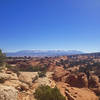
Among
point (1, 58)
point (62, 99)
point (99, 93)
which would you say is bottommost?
point (99, 93)

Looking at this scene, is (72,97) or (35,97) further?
(72,97)

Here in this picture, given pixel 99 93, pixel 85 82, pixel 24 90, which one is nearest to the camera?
pixel 24 90

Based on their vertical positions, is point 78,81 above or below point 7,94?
below

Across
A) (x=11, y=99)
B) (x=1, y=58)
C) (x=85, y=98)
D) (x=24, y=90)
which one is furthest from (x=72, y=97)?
(x=1, y=58)

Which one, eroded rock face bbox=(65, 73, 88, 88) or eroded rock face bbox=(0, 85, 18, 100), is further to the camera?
eroded rock face bbox=(65, 73, 88, 88)

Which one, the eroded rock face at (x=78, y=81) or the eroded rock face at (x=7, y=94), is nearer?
the eroded rock face at (x=7, y=94)

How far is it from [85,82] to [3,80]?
56.5 feet

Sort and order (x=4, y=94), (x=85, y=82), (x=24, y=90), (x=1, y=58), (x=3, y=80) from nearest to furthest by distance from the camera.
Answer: (x=4, y=94) → (x=24, y=90) → (x=3, y=80) → (x=85, y=82) → (x=1, y=58)

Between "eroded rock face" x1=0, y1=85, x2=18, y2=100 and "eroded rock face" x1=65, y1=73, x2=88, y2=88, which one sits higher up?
"eroded rock face" x1=0, y1=85, x2=18, y2=100

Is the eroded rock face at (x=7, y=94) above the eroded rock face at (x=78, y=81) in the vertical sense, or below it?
above

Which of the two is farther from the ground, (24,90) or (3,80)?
(3,80)

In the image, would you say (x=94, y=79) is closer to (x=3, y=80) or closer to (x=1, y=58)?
(x=3, y=80)

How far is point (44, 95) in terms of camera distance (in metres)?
12.8

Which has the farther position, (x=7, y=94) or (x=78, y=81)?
(x=78, y=81)
